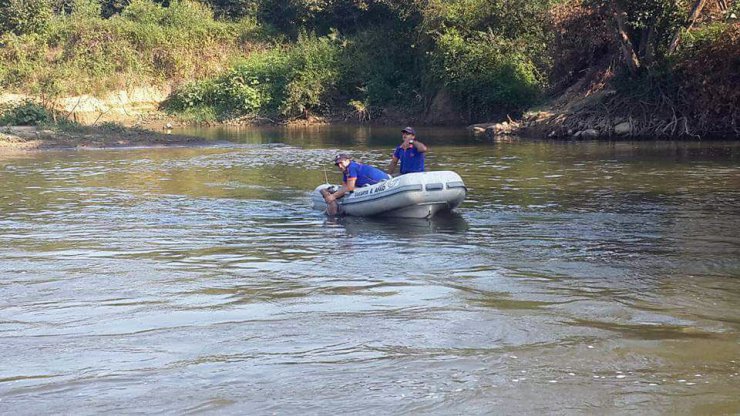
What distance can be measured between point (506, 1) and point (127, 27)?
60.9 ft

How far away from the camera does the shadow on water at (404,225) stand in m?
11.5

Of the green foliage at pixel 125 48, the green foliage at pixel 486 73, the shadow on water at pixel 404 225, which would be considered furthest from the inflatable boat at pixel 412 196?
the green foliage at pixel 125 48

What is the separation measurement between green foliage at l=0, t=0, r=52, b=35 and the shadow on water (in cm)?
3265

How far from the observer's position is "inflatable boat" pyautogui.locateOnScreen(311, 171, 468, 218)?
39.5ft

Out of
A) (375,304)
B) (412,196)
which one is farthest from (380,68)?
(375,304)

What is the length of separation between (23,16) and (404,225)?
33907 mm

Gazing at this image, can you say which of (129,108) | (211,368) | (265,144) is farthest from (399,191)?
(129,108)

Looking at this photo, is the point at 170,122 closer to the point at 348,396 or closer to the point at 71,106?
the point at 71,106

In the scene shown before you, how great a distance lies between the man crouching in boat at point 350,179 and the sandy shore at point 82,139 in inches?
609

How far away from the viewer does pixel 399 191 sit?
12055 millimetres

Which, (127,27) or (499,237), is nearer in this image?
(499,237)

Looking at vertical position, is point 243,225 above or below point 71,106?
below

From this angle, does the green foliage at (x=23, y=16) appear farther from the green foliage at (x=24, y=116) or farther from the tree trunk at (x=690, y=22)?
the tree trunk at (x=690, y=22)

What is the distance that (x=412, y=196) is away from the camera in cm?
1203
